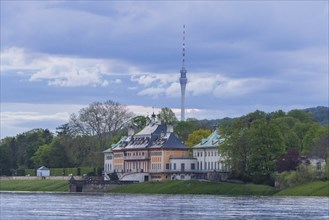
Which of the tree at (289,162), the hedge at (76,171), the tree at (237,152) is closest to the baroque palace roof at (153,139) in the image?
the hedge at (76,171)

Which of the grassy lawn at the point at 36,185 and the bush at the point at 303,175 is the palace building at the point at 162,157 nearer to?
the grassy lawn at the point at 36,185

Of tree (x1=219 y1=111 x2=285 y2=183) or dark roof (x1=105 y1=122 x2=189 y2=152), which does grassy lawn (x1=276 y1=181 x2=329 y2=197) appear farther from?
dark roof (x1=105 y1=122 x2=189 y2=152)

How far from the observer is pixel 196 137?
195000 mm

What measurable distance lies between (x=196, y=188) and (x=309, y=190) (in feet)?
75.9

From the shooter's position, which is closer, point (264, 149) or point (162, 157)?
point (264, 149)

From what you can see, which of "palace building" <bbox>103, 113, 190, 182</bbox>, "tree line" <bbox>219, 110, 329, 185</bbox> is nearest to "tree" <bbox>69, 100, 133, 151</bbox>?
"palace building" <bbox>103, 113, 190, 182</bbox>

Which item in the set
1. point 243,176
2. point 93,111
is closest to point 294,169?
point 243,176

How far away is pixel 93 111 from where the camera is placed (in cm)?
19600

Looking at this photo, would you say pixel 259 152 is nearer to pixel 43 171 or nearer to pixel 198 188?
pixel 198 188

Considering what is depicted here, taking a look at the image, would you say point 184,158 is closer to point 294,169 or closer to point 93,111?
point 93,111

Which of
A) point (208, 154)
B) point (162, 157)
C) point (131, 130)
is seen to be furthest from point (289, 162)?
point (131, 130)

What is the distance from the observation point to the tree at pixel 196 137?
19400cm

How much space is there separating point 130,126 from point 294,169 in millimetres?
57486

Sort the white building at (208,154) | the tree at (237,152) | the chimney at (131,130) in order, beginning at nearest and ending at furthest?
the tree at (237,152) < the white building at (208,154) < the chimney at (131,130)
